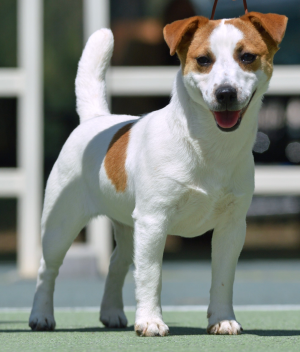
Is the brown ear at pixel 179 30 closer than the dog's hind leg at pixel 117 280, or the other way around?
the brown ear at pixel 179 30

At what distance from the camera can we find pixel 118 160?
427 cm

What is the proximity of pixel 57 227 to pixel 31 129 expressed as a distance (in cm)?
450

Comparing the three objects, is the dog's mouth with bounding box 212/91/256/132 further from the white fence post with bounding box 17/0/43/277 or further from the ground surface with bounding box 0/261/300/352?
the white fence post with bounding box 17/0/43/277

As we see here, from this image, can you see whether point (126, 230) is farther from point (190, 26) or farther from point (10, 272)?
point (10, 272)

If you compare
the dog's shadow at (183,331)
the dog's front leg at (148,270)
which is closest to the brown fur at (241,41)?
the dog's front leg at (148,270)

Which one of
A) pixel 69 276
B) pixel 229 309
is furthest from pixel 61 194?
pixel 69 276

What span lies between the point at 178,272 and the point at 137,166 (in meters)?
5.25

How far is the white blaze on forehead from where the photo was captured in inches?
145

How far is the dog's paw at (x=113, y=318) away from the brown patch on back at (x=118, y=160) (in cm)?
96

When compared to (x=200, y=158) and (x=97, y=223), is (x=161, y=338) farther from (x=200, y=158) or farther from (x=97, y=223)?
(x=97, y=223)

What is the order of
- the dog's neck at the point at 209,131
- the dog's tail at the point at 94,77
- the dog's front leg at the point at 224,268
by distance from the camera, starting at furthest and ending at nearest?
1. the dog's tail at the point at 94,77
2. the dog's front leg at the point at 224,268
3. the dog's neck at the point at 209,131

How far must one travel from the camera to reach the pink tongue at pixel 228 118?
12.0 feet

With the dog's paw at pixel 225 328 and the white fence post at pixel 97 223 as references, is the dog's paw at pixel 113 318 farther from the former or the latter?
the white fence post at pixel 97 223

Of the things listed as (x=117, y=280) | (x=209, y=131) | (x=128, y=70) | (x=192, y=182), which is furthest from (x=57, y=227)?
(x=128, y=70)
